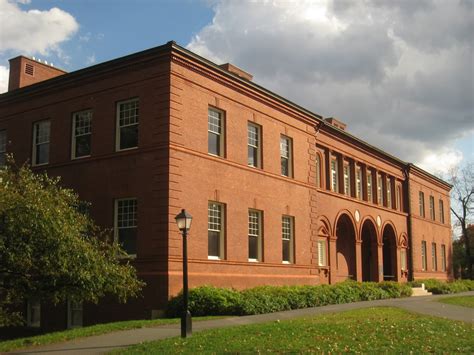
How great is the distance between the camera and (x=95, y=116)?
2436 cm

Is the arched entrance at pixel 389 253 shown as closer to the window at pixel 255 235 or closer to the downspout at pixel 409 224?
the downspout at pixel 409 224

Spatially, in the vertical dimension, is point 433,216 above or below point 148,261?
above

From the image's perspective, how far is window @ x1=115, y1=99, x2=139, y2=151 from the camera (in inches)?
916

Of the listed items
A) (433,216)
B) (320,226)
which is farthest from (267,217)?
(433,216)

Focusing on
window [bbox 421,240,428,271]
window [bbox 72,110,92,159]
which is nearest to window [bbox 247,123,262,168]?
window [bbox 72,110,92,159]

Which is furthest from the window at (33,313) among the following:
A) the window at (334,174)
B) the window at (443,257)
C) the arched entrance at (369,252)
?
the window at (443,257)

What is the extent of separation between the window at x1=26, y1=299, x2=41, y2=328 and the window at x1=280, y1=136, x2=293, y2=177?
12.4 m

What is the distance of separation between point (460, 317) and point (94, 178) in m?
14.1

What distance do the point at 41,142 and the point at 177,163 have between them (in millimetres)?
7887

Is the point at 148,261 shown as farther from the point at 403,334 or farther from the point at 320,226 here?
the point at 320,226

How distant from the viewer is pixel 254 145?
1069 inches

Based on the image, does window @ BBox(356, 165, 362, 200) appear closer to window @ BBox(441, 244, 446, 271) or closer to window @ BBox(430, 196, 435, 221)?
window @ BBox(430, 196, 435, 221)

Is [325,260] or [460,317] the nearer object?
[460,317]

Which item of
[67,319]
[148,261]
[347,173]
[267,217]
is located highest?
[347,173]
